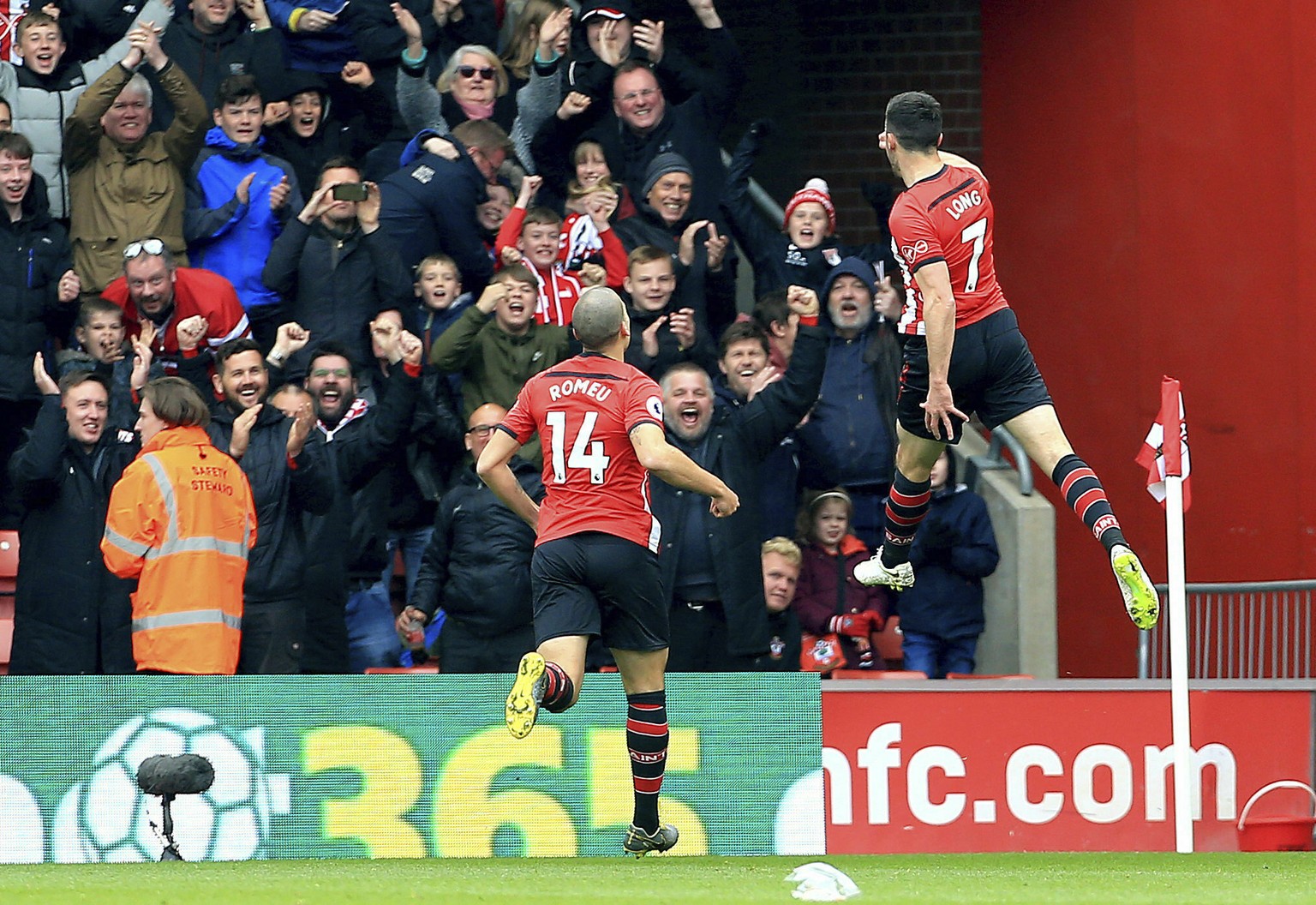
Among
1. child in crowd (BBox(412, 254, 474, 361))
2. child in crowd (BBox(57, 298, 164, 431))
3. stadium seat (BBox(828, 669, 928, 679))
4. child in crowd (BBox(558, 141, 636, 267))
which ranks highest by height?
child in crowd (BBox(558, 141, 636, 267))

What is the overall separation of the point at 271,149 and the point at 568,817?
4.59 metres

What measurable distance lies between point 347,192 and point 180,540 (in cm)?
248

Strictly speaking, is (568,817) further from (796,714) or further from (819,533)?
(819,533)

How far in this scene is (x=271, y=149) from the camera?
1157 centimetres

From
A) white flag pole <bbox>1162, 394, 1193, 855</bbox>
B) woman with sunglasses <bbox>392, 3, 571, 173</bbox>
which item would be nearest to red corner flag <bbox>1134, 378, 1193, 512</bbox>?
white flag pole <bbox>1162, 394, 1193, 855</bbox>

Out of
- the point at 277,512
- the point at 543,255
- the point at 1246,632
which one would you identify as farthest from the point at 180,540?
the point at 1246,632

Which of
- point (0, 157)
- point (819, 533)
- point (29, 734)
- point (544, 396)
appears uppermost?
point (0, 157)

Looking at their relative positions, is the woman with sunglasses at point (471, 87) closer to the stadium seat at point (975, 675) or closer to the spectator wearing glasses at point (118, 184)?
the spectator wearing glasses at point (118, 184)

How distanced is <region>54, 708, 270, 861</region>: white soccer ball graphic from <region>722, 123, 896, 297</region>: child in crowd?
438cm

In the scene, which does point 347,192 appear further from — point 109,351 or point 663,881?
point 663,881

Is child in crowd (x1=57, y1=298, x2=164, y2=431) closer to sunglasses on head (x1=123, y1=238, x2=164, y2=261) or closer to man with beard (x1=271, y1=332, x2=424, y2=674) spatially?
sunglasses on head (x1=123, y1=238, x2=164, y2=261)

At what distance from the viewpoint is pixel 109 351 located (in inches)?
410

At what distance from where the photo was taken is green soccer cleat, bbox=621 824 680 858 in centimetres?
819

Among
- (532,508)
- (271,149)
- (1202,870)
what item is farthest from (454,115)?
(1202,870)
